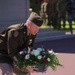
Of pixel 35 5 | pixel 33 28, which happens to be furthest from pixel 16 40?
pixel 35 5

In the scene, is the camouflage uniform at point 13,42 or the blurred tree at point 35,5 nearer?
the camouflage uniform at point 13,42

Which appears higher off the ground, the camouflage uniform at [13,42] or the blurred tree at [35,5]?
the camouflage uniform at [13,42]

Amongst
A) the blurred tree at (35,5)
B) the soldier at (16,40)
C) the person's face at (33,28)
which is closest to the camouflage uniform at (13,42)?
the soldier at (16,40)

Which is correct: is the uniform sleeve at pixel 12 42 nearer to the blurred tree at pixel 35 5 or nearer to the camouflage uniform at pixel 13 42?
the camouflage uniform at pixel 13 42

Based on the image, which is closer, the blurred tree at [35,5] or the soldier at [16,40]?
the soldier at [16,40]

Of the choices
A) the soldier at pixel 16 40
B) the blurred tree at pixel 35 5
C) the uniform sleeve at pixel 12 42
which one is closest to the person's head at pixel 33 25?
the soldier at pixel 16 40

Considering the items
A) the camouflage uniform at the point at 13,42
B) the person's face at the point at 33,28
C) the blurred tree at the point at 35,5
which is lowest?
the blurred tree at the point at 35,5

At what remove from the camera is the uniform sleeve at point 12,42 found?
4.70 metres

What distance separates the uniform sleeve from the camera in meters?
4.70

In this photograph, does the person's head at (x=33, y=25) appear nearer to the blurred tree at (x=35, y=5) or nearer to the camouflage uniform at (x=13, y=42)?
the camouflage uniform at (x=13, y=42)

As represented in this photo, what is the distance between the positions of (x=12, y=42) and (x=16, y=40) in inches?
2.3

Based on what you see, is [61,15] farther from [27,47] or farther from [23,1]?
[27,47]

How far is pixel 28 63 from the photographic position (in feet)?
15.9

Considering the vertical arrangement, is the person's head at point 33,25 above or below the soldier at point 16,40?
above
